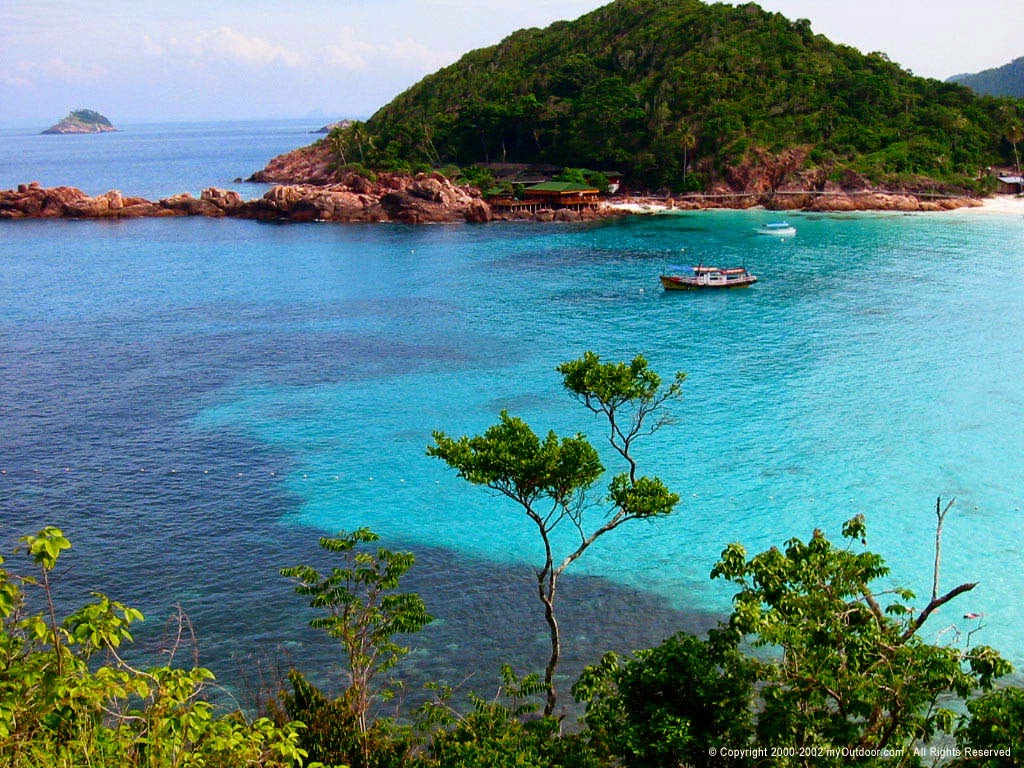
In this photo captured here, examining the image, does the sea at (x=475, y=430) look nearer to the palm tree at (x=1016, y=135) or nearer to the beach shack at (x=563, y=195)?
the beach shack at (x=563, y=195)

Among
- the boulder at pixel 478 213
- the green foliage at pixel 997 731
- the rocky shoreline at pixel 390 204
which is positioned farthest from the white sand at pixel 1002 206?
the green foliage at pixel 997 731

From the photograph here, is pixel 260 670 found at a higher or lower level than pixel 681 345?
lower

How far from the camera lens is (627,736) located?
1221 cm

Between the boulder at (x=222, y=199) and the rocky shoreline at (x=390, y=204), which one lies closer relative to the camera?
the rocky shoreline at (x=390, y=204)

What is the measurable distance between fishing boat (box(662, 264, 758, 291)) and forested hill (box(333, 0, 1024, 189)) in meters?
42.9

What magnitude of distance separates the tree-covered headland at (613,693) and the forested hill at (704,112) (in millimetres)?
92370

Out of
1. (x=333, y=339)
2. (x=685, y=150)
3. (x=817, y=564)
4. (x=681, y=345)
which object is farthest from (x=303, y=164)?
(x=817, y=564)

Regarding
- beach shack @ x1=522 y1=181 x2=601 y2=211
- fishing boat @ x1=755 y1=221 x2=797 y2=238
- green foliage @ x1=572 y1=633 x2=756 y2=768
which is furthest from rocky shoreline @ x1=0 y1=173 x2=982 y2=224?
green foliage @ x1=572 y1=633 x2=756 y2=768

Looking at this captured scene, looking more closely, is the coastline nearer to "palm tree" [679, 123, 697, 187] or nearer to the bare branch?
"palm tree" [679, 123, 697, 187]

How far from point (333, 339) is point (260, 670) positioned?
3218 centimetres

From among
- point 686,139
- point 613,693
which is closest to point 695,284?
point 686,139

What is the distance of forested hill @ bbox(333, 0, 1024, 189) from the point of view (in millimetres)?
101625

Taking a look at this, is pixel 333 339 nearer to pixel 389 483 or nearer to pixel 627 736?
pixel 389 483

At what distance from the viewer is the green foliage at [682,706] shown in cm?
1207
